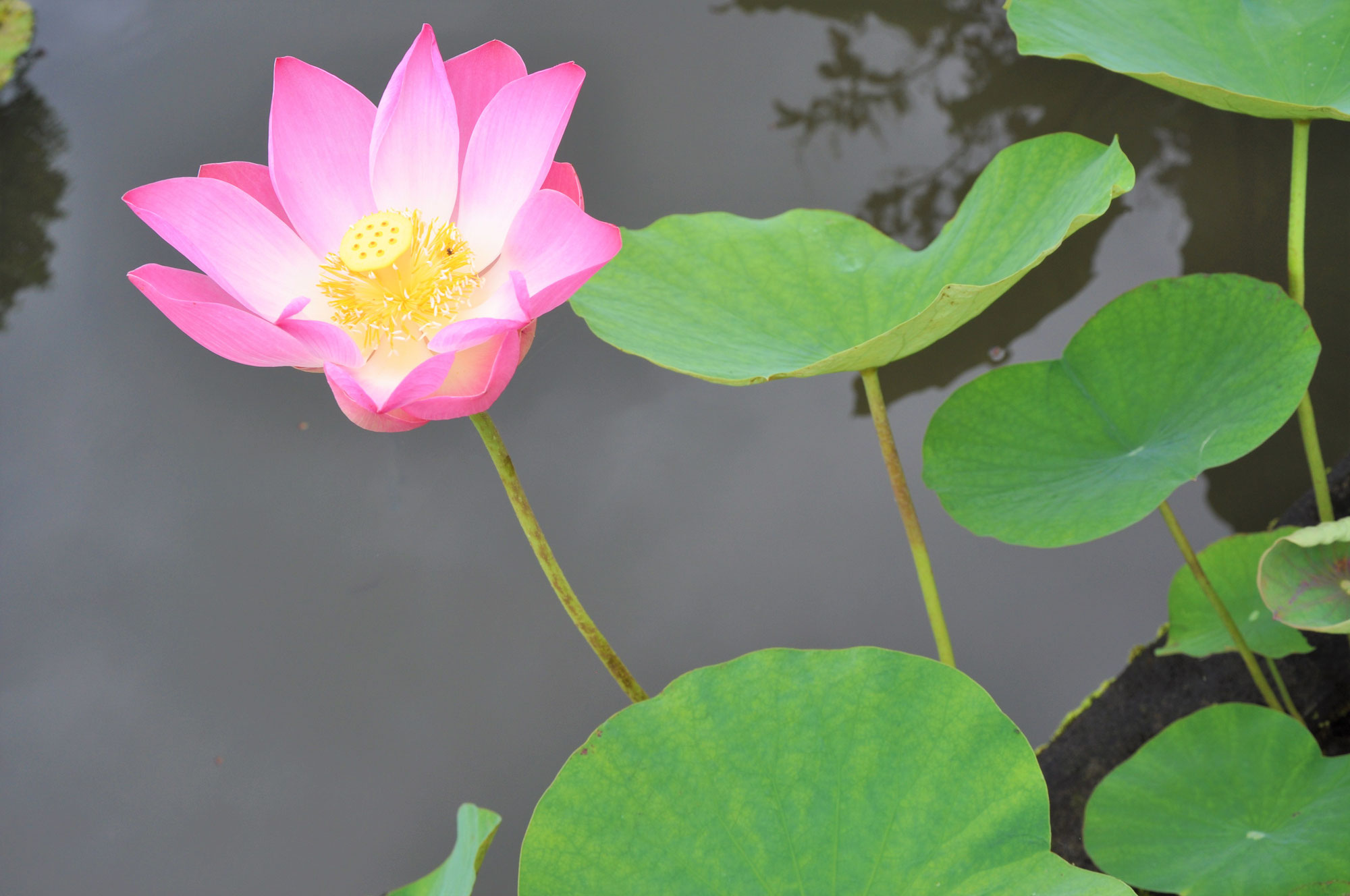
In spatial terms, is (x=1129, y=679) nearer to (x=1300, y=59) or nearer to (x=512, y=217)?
(x=1300, y=59)

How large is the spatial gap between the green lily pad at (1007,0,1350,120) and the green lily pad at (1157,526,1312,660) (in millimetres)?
343

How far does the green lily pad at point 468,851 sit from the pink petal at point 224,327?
248mm

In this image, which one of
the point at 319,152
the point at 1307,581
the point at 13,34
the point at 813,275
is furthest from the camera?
the point at 13,34

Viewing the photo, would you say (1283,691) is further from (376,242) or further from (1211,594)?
(376,242)

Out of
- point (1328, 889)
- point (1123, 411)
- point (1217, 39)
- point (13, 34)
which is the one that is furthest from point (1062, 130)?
point (13, 34)

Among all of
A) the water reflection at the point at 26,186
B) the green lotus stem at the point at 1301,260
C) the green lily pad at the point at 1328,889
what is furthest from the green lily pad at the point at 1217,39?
the water reflection at the point at 26,186

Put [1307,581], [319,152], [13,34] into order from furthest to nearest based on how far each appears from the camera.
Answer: [13,34]
[1307,581]
[319,152]

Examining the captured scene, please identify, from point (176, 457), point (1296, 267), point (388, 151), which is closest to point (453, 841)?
point (176, 457)

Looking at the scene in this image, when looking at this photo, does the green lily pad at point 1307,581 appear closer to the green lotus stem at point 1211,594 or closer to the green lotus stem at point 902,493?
the green lotus stem at point 1211,594

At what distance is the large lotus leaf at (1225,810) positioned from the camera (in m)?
0.60

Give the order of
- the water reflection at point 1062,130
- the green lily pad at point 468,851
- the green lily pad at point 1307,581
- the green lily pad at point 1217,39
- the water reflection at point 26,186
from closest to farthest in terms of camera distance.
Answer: the green lily pad at point 468,851 → the green lily pad at point 1307,581 → the green lily pad at point 1217,39 → the water reflection at point 1062,130 → the water reflection at point 26,186

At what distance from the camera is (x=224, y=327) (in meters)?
0.38

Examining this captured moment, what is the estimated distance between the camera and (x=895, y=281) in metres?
0.70

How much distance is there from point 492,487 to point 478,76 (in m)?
0.58
